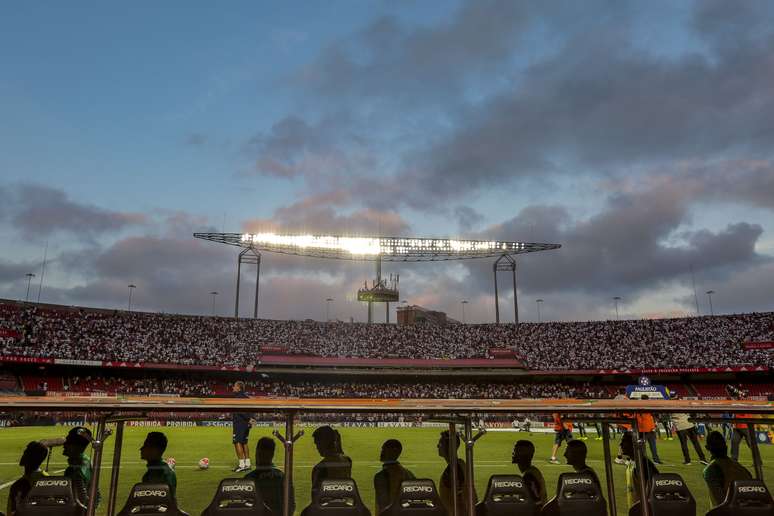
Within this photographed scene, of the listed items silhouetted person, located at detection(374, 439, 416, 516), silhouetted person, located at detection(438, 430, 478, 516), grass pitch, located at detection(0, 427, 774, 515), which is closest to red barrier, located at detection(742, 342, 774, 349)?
grass pitch, located at detection(0, 427, 774, 515)

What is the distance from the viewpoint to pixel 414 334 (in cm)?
6619

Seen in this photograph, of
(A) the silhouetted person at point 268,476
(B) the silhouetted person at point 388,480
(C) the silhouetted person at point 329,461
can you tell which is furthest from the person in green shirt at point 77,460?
(B) the silhouetted person at point 388,480

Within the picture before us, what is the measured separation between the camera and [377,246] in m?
65.2

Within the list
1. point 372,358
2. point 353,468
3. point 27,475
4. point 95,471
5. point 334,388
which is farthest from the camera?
point 372,358

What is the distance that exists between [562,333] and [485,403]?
60.6m

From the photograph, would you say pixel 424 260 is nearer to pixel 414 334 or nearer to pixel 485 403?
pixel 414 334

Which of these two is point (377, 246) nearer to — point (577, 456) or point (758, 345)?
point (758, 345)

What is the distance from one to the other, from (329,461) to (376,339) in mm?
57247

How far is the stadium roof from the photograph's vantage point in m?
63.3

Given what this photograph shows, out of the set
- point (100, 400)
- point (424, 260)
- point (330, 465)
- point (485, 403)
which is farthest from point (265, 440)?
point (424, 260)

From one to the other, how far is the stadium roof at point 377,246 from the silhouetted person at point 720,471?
56.3 m

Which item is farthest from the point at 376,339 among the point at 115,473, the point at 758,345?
the point at 115,473

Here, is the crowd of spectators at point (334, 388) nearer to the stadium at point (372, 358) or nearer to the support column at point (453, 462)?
the stadium at point (372, 358)

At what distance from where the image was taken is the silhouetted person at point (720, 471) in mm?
8320
